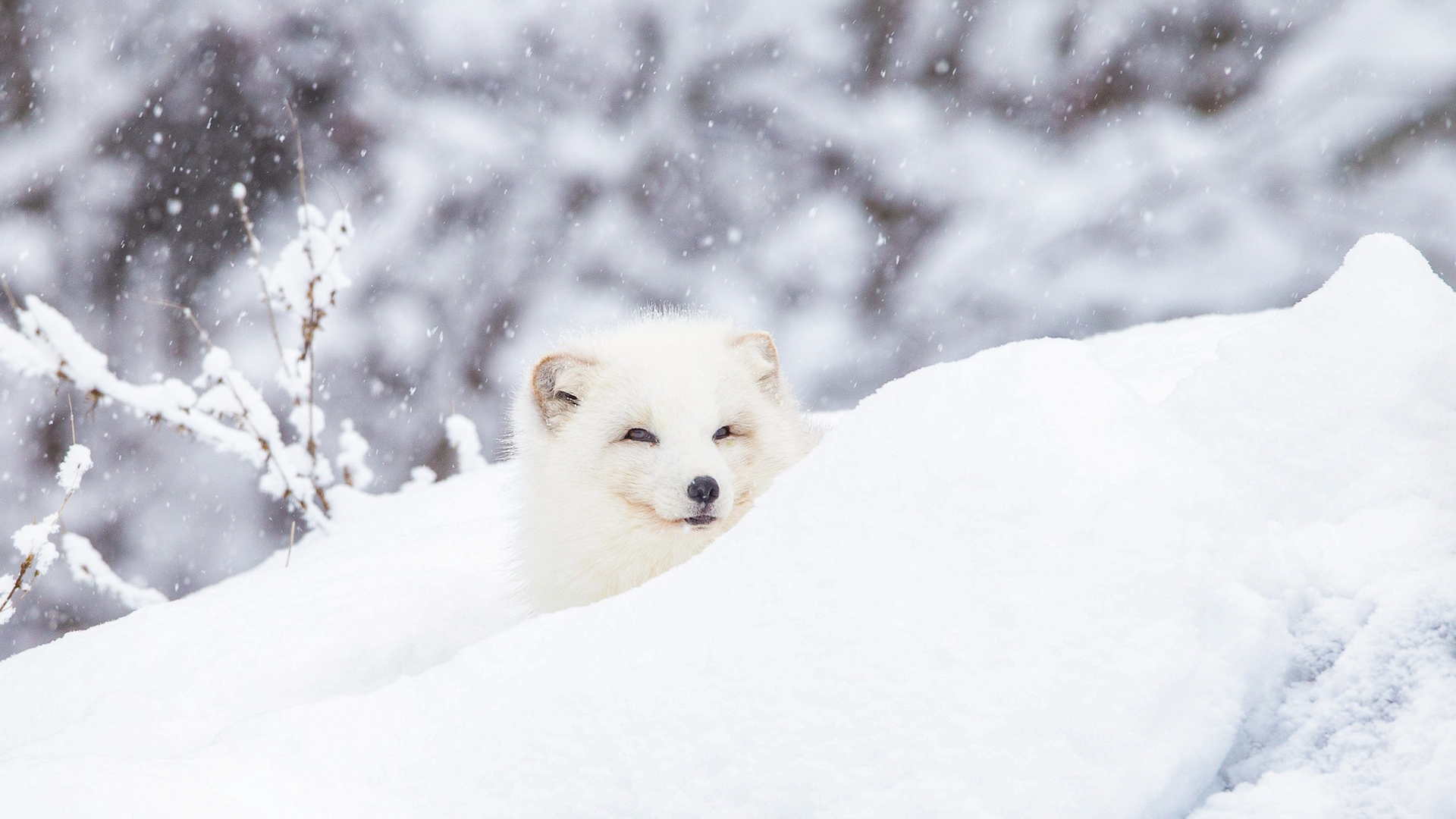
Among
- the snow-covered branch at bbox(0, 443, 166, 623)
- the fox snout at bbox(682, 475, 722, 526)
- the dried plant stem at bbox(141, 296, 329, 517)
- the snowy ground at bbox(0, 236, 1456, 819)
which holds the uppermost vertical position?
the dried plant stem at bbox(141, 296, 329, 517)

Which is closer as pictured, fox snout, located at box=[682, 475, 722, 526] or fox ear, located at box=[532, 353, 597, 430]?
fox snout, located at box=[682, 475, 722, 526]

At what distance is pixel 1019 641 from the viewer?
1.16 meters

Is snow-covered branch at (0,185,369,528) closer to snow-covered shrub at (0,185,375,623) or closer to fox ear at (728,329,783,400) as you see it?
snow-covered shrub at (0,185,375,623)

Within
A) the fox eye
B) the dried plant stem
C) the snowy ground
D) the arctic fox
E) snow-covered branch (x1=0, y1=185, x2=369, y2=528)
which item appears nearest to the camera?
the snowy ground

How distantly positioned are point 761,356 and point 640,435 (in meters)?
0.54

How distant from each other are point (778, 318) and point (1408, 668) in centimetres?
838

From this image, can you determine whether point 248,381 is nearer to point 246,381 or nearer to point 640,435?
point 246,381

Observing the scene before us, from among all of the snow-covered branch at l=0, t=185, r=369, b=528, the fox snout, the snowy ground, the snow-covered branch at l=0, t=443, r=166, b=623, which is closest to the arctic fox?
the fox snout

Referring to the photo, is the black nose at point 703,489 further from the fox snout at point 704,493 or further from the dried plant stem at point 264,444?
the dried plant stem at point 264,444

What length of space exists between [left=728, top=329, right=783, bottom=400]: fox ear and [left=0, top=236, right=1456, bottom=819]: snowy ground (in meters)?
1.63

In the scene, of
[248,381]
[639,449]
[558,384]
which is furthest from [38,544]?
[248,381]

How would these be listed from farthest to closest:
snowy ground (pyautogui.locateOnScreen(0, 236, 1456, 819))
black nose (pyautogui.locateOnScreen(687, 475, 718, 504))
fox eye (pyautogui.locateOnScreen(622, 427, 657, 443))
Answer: fox eye (pyautogui.locateOnScreen(622, 427, 657, 443)), black nose (pyautogui.locateOnScreen(687, 475, 718, 504)), snowy ground (pyautogui.locateOnScreen(0, 236, 1456, 819))

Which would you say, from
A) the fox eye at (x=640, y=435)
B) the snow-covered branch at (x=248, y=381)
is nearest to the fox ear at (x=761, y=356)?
the fox eye at (x=640, y=435)

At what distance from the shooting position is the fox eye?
2.97m
